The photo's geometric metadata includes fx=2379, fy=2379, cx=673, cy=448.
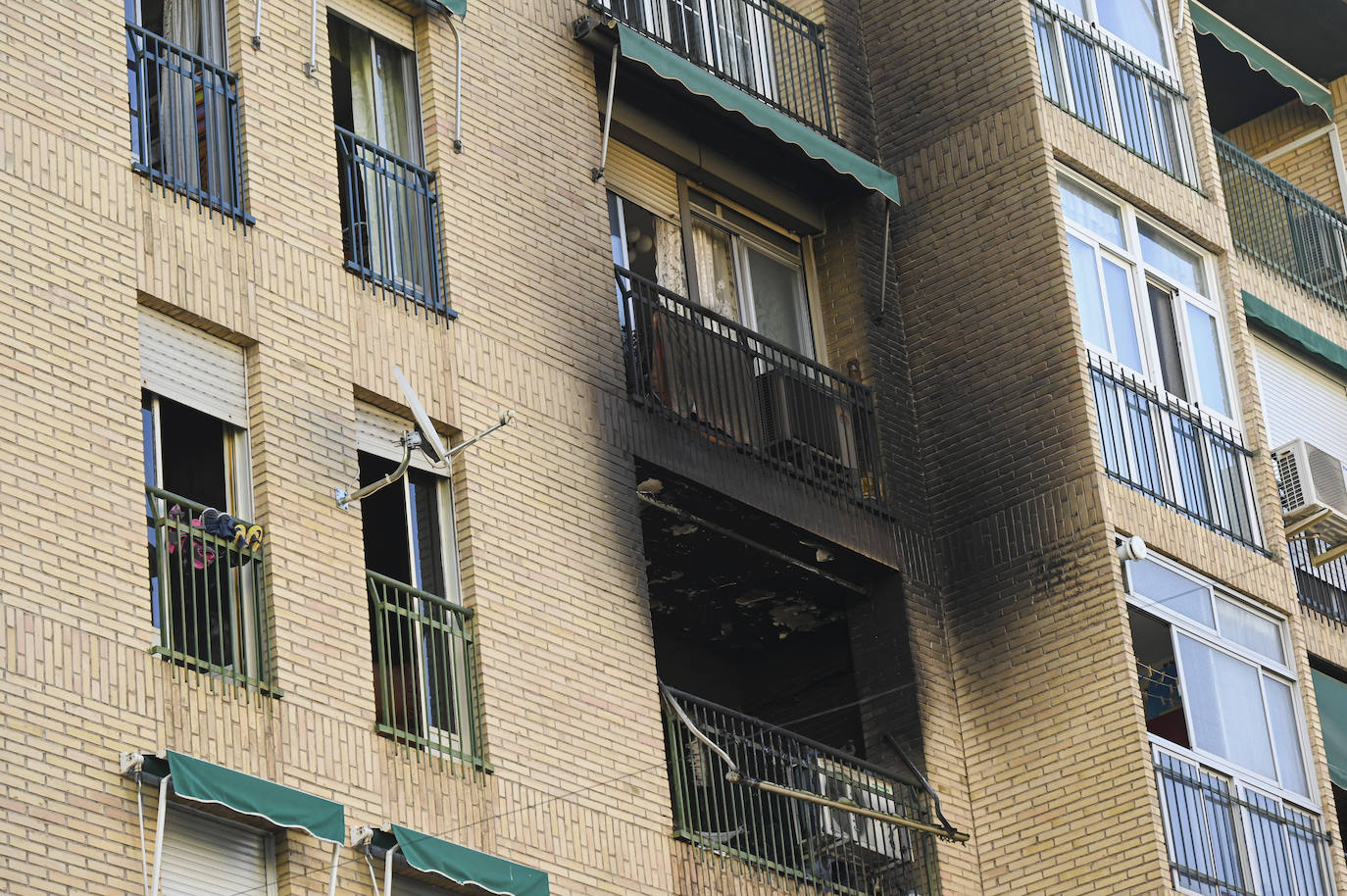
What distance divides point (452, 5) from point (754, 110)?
3.14 metres

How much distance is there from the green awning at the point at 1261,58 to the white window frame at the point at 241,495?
1343 centimetres

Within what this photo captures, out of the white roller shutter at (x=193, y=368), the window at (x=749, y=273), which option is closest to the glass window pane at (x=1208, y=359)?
the window at (x=749, y=273)

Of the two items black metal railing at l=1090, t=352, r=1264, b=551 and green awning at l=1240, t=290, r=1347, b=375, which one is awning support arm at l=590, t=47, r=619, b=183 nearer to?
black metal railing at l=1090, t=352, r=1264, b=551

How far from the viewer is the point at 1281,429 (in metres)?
24.9

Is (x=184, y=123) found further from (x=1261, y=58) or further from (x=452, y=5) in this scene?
(x=1261, y=58)

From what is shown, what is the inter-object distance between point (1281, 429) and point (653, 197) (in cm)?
824

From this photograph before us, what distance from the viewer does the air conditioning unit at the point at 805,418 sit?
63.8 feet

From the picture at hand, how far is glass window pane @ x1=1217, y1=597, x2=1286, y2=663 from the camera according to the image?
20062 mm

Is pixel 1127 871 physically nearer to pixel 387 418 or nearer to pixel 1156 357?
pixel 1156 357

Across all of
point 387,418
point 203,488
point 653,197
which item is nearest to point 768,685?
point 653,197

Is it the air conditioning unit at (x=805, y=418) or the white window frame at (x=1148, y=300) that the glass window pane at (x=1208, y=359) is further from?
the air conditioning unit at (x=805, y=418)

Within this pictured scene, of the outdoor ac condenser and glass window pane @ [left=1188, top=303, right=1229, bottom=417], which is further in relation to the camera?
the outdoor ac condenser

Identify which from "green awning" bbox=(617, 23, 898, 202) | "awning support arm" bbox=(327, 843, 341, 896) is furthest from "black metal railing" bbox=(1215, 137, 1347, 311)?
"awning support arm" bbox=(327, 843, 341, 896)

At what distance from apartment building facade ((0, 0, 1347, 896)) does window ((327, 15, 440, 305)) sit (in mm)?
45
